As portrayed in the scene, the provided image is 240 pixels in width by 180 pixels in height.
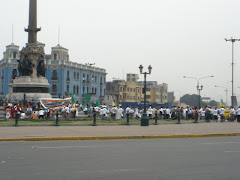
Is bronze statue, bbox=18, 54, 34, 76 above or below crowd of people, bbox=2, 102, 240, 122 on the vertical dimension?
above

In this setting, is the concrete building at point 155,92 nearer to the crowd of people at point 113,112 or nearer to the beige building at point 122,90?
the beige building at point 122,90

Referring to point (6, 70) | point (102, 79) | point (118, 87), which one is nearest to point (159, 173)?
point (6, 70)

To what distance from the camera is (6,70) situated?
Result: 9194cm

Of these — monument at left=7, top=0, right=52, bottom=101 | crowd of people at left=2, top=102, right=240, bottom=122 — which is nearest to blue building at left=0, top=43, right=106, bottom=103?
monument at left=7, top=0, right=52, bottom=101

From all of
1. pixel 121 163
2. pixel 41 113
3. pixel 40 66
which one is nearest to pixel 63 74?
pixel 40 66

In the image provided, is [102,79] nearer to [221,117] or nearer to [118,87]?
[118,87]

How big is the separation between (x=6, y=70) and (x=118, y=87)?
132 ft

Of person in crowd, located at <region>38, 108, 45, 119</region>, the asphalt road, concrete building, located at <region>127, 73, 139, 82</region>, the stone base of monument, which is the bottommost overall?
the asphalt road

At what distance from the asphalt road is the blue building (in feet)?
246

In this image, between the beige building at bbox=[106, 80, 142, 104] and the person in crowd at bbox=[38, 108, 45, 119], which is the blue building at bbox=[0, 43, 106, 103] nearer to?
the beige building at bbox=[106, 80, 142, 104]

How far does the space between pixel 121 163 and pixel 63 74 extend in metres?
85.0

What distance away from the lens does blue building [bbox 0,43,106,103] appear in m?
92.5

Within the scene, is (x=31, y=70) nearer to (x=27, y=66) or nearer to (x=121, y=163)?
(x=27, y=66)

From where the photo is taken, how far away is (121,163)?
10.5 m
